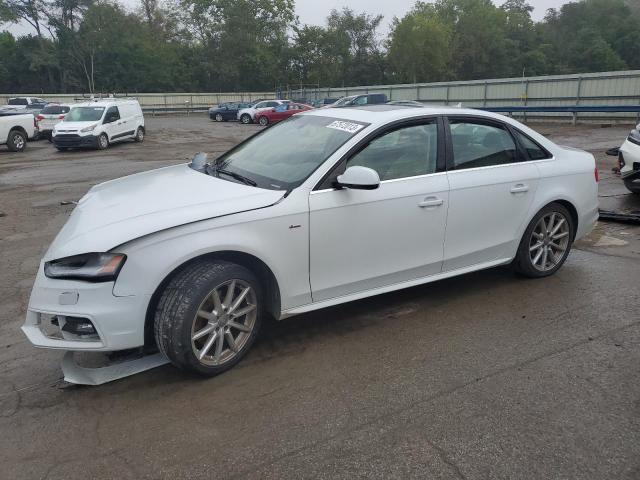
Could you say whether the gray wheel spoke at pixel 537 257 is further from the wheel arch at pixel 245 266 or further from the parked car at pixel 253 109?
the parked car at pixel 253 109

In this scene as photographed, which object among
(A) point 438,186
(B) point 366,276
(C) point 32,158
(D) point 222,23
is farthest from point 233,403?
(D) point 222,23

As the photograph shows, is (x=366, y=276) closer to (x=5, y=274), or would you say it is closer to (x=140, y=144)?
(x=5, y=274)

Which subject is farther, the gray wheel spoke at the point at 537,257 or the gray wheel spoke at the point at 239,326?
the gray wheel spoke at the point at 537,257

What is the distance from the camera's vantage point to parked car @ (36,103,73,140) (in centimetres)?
2258

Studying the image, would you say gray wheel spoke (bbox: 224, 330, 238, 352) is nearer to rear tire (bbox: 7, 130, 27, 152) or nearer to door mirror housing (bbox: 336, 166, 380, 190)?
door mirror housing (bbox: 336, 166, 380, 190)

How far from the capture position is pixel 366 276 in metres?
3.93

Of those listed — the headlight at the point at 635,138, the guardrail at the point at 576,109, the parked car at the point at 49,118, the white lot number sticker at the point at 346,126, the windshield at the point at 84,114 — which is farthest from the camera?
the parked car at the point at 49,118

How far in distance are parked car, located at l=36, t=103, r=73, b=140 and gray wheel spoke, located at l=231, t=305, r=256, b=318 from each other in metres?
22.2

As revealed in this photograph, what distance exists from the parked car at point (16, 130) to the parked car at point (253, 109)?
15.9 meters

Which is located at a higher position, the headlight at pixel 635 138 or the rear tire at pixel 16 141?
the headlight at pixel 635 138

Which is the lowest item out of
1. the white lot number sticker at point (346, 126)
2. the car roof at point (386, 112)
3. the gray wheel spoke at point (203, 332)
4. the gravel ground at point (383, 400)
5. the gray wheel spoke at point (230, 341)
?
the gravel ground at point (383, 400)

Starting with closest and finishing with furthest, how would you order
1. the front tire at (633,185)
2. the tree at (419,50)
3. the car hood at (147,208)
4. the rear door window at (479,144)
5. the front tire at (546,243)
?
the car hood at (147,208) < the rear door window at (479,144) < the front tire at (546,243) < the front tire at (633,185) < the tree at (419,50)

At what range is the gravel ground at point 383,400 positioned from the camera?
2641mm

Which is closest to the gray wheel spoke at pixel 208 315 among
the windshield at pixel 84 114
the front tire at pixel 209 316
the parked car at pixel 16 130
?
the front tire at pixel 209 316
